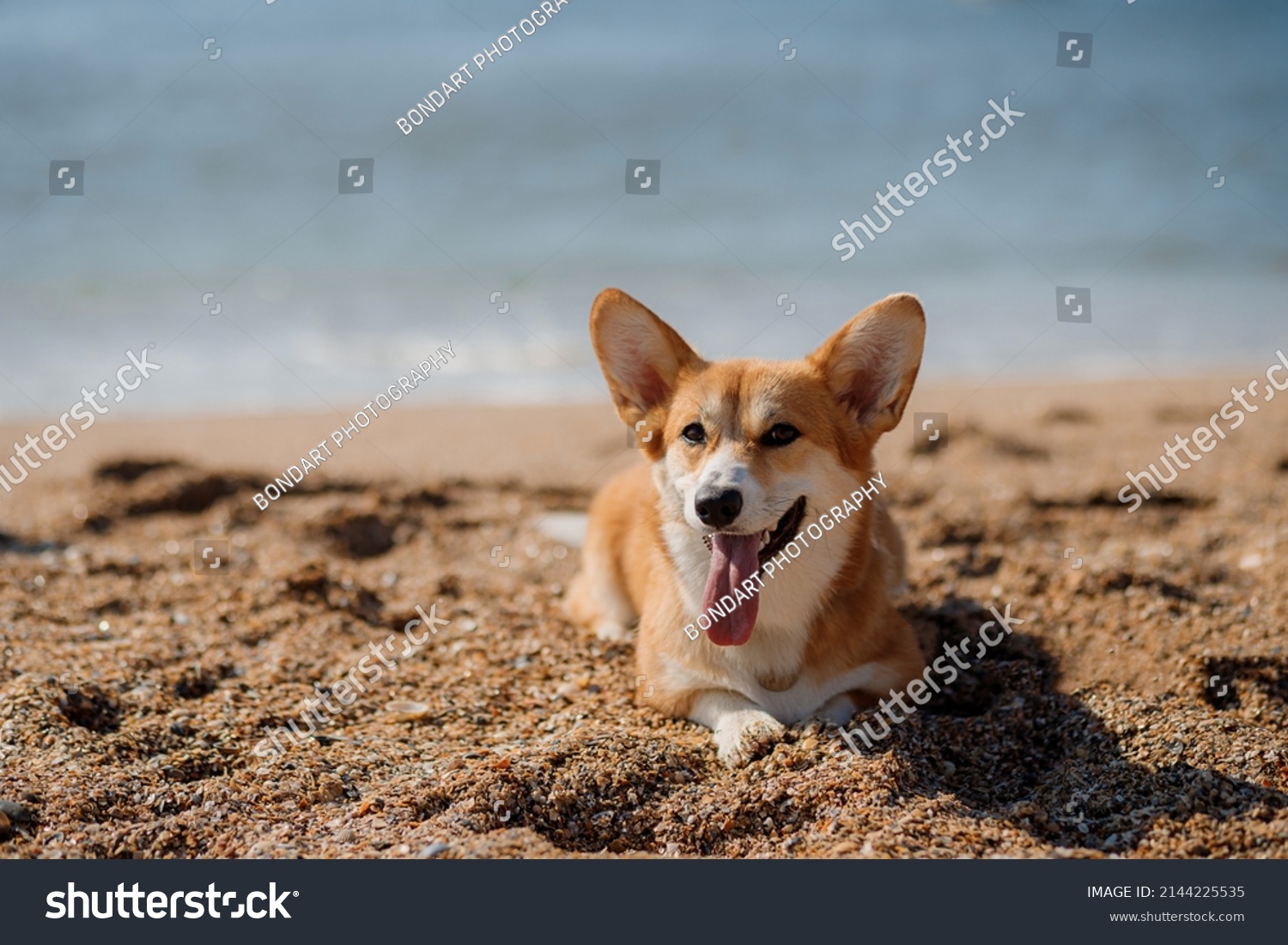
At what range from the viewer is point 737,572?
3225mm

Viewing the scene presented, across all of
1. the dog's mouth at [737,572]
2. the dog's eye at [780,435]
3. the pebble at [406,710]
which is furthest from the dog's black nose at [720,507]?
the pebble at [406,710]

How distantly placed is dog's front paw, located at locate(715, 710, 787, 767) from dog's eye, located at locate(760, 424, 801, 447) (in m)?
0.89

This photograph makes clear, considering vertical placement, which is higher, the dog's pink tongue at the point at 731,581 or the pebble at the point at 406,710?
the dog's pink tongue at the point at 731,581

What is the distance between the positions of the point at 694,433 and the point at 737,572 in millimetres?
490

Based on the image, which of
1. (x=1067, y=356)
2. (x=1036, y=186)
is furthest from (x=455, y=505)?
(x=1036, y=186)

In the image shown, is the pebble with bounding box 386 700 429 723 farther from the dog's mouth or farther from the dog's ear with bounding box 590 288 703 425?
the dog's ear with bounding box 590 288 703 425

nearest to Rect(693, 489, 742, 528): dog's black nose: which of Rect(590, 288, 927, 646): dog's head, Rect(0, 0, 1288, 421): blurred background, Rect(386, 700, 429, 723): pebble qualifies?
Rect(590, 288, 927, 646): dog's head

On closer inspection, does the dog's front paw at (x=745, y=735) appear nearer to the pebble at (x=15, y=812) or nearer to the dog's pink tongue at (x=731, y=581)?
the dog's pink tongue at (x=731, y=581)

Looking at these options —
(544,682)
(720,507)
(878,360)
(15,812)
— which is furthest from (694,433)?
(15,812)

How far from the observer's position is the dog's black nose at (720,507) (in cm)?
299

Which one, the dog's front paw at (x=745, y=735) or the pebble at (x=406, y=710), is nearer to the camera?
the dog's front paw at (x=745, y=735)

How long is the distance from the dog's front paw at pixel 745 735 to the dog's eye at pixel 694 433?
2.98 ft

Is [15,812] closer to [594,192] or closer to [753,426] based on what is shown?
[753,426]

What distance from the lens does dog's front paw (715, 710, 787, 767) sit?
3135mm
